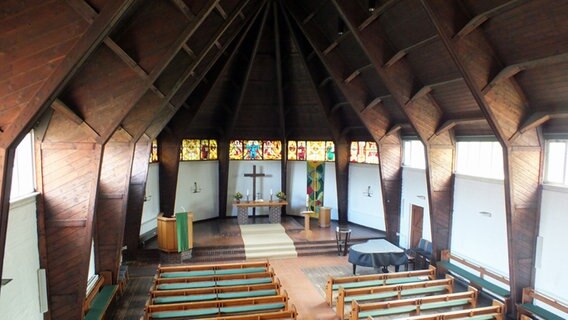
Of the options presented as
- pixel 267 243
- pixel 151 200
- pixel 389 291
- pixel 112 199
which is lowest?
pixel 267 243

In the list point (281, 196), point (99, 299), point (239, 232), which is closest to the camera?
point (99, 299)

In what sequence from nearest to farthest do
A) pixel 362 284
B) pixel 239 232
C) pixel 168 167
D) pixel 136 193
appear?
1. pixel 362 284
2. pixel 136 193
3. pixel 168 167
4. pixel 239 232

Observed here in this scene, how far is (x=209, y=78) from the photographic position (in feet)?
42.7

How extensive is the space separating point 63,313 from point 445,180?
10336 mm

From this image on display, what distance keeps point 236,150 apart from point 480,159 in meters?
10.3

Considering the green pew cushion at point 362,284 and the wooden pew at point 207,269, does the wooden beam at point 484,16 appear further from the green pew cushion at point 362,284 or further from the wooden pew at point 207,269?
the wooden pew at point 207,269

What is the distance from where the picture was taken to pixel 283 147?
16906mm

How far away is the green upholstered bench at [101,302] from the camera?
25.8 ft

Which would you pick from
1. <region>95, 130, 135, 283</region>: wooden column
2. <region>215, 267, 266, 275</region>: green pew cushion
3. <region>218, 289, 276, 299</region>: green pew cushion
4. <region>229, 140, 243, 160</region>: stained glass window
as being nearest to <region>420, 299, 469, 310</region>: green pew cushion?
<region>218, 289, 276, 299</region>: green pew cushion

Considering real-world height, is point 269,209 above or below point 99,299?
above

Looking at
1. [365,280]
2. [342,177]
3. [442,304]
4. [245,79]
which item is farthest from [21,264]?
[342,177]

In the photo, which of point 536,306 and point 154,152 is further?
Answer: point 154,152

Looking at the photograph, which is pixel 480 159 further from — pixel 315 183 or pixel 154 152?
pixel 154 152

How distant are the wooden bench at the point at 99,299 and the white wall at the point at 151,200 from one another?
4.50 metres
